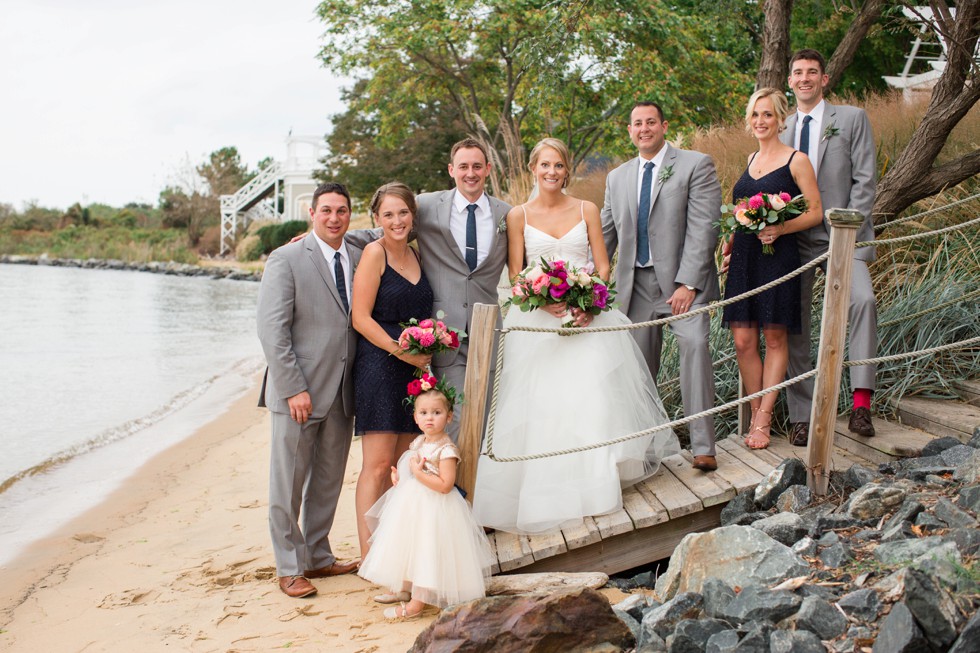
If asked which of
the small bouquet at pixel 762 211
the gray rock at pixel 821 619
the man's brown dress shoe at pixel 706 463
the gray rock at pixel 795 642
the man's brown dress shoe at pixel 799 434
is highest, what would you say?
the small bouquet at pixel 762 211

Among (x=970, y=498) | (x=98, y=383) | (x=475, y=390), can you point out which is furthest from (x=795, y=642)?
(x=98, y=383)

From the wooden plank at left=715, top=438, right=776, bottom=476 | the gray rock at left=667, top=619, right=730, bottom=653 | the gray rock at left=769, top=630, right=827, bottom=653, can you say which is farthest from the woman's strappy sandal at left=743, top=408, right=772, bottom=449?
the gray rock at left=769, top=630, right=827, bottom=653

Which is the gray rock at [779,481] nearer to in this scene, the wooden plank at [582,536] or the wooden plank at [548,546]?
the wooden plank at [582,536]

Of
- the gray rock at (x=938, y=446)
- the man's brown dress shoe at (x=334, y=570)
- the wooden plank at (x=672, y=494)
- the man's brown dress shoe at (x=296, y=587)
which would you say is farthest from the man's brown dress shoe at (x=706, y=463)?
the man's brown dress shoe at (x=296, y=587)

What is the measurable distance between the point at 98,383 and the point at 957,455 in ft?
45.2

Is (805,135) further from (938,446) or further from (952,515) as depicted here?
(952,515)

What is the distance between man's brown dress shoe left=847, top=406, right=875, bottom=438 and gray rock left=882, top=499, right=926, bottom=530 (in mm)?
1288

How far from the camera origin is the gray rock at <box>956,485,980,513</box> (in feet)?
12.9

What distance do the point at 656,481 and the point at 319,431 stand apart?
1.98 metres

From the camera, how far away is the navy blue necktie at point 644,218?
5.54 metres

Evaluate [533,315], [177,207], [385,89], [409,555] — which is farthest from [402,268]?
[177,207]

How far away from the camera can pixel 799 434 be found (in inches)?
221

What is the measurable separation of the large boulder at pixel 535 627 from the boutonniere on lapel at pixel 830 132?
3.21 metres

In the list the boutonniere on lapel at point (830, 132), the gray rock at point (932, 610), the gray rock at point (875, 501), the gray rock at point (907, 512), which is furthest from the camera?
the boutonniere on lapel at point (830, 132)
